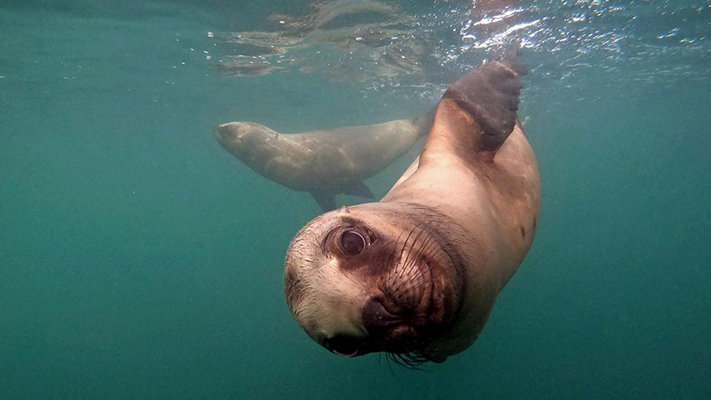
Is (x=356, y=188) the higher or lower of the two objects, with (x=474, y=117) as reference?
lower

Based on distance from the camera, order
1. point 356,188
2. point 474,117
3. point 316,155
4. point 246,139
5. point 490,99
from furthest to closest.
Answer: point 356,188 < point 246,139 < point 316,155 < point 490,99 < point 474,117

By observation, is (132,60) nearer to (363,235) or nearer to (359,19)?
(359,19)

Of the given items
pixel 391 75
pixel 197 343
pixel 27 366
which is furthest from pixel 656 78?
pixel 27 366

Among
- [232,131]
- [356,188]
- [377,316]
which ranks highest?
[377,316]

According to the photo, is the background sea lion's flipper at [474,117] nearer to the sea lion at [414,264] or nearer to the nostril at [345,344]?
the sea lion at [414,264]

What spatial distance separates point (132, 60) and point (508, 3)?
1227cm

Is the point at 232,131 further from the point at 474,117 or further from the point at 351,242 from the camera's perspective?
the point at 351,242

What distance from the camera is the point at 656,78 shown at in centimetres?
1980

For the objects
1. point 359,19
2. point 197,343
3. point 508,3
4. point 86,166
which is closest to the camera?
point 508,3

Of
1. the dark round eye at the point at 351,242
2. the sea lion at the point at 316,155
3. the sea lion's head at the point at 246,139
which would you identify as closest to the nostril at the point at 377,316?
the dark round eye at the point at 351,242

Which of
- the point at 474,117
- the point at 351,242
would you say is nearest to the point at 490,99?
the point at 474,117

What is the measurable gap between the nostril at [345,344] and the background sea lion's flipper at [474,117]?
1.65 meters

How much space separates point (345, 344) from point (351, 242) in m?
0.38

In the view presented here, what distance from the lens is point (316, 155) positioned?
31.4 ft
